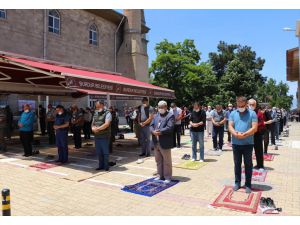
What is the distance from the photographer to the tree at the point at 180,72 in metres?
41.4

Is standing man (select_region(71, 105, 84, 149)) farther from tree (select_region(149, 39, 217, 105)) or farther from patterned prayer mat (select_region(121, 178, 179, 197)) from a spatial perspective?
tree (select_region(149, 39, 217, 105))

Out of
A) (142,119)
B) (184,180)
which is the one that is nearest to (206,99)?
(142,119)

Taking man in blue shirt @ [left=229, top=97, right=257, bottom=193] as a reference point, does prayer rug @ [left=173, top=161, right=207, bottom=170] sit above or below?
below

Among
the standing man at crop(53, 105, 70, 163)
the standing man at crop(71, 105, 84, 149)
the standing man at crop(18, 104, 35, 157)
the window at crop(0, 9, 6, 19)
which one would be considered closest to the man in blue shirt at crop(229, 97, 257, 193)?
the standing man at crop(53, 105, 70, 163)

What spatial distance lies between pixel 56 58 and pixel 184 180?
19402 mm

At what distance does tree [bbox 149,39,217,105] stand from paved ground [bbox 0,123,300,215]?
3176cm

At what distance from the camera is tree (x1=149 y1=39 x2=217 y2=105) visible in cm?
4144

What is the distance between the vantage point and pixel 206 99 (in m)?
40.3

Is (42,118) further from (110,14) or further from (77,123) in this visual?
(110,14)

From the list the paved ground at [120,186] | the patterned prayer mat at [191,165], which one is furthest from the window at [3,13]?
the patterned prayer mat at [191,165]

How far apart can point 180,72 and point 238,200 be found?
122 ft

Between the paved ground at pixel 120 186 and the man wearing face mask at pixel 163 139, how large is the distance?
468mm

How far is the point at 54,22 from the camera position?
24219 mm

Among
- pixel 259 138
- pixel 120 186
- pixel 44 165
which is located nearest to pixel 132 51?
pixel 44 165
